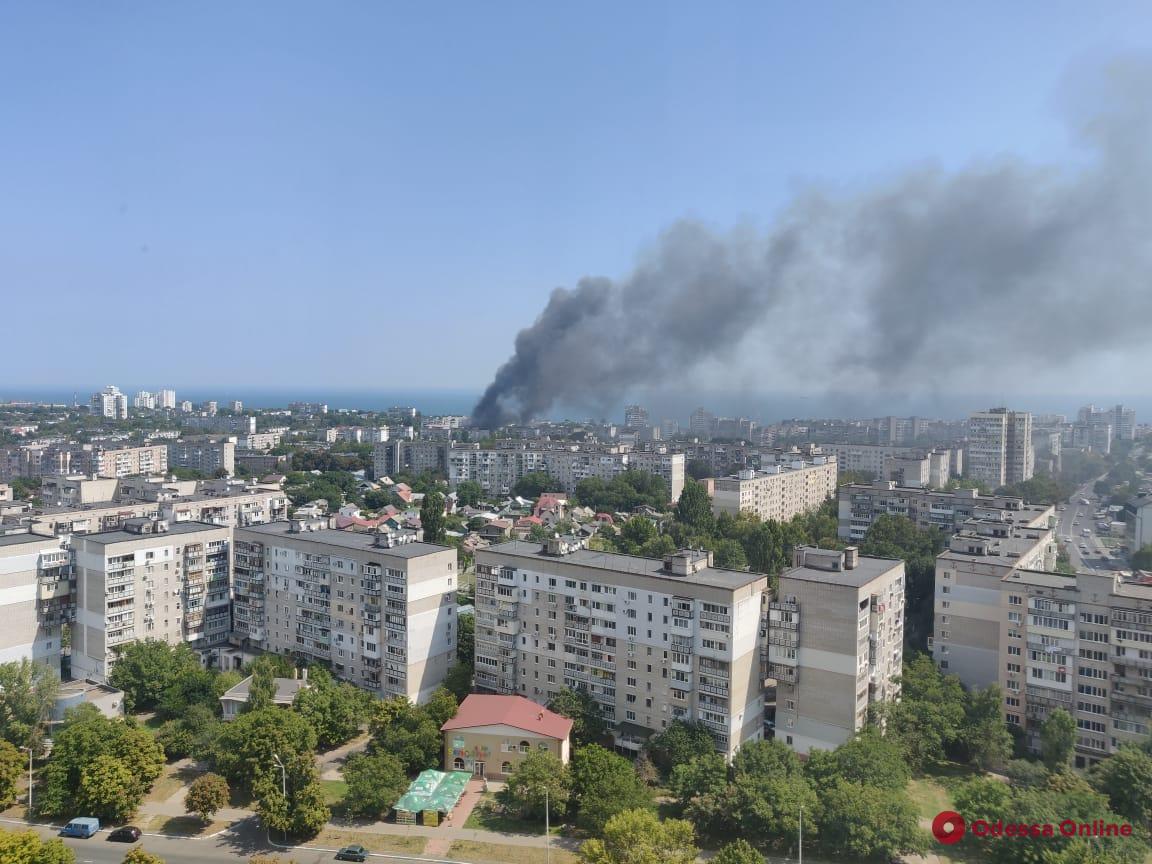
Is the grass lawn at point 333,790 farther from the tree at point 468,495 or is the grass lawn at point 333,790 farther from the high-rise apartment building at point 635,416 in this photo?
the high-rise apartment building at point 635,416

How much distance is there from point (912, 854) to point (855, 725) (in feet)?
8.22

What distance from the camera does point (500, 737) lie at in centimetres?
1428

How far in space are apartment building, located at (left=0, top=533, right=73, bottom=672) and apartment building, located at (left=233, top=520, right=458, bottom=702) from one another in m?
3.88

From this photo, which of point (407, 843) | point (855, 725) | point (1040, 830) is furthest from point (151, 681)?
point (1040, 830)

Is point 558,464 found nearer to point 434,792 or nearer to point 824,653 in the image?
point 824,653

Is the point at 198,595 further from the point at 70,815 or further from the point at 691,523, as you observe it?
the point at 691,523

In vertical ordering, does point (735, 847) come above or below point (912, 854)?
above

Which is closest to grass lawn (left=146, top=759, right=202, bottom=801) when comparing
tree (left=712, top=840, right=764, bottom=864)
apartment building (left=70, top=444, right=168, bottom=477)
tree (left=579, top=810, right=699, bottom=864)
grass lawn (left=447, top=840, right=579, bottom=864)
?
grass lawn (left=447, top=840, right=579, bottom=864)

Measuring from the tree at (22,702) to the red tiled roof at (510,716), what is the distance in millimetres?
7697

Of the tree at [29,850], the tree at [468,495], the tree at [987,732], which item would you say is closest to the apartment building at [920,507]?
the tree at [987,732]

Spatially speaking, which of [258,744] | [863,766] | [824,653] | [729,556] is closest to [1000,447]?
[729,556]

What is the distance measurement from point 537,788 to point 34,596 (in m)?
13.1

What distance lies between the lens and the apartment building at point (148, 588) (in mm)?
17891

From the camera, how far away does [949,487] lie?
45594mm
